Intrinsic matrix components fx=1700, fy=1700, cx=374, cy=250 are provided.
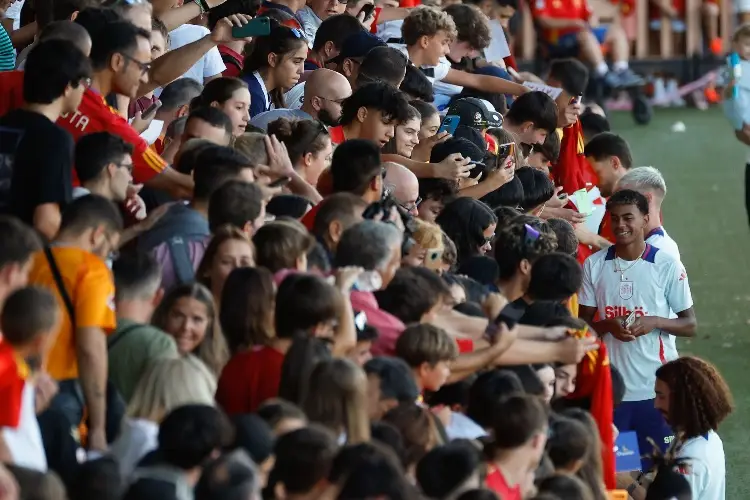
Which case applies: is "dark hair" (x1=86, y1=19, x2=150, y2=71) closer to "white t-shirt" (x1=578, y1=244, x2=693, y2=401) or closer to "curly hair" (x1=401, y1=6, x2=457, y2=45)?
"white t-shirt" (x1=578, y1=244, x2=693, y2=401)

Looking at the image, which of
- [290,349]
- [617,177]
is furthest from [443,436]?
[617,177]

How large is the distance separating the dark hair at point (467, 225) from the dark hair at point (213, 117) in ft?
3.24

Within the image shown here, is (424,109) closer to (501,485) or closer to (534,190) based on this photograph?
(534,190)

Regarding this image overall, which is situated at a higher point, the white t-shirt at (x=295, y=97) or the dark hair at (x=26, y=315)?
the dark hair at (x=26, y=315)

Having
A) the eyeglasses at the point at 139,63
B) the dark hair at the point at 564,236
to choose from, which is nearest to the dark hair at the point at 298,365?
the eyeglasses at the point at 139,63

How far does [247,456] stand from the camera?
394 cm

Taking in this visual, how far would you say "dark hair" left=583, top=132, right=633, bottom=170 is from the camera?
31.8 ft

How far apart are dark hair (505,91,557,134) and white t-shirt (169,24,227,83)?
5.33 ft

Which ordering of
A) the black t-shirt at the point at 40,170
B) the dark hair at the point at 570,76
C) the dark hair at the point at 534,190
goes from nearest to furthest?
the black t-shirt at the point at 40,170, the dark hair at the point at 534,190, the dark hair at the point at 570,76

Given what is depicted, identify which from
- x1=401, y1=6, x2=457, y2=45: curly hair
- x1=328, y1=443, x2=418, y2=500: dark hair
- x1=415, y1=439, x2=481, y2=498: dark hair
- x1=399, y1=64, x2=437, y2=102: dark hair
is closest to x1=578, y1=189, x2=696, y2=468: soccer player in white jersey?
x1=399, y1=64, x2=437, y2=102: dark hair

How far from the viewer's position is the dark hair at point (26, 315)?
4281 millimetres

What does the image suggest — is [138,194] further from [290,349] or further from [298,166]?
[290,349]

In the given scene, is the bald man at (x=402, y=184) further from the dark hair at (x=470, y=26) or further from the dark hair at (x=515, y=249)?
the dark hair at (x=470, y=26)

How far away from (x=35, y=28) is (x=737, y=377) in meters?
4.30
